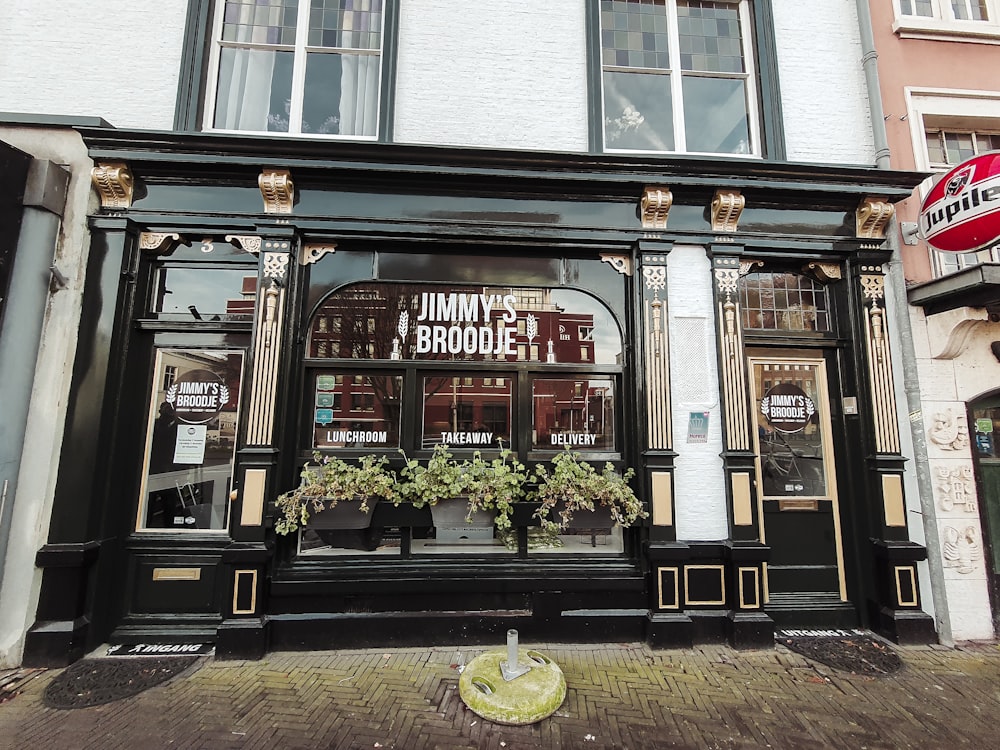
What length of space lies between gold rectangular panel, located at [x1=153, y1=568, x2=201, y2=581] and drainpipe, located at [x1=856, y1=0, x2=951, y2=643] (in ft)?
24.8

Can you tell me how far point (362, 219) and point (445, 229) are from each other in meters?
0.88

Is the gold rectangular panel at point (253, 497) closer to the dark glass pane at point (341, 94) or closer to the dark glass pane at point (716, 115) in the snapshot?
the dark glass pane at point (341, 94)

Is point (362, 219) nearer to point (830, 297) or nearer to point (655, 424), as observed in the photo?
point (655, 424)

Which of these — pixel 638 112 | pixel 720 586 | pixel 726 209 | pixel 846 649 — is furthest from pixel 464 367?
pixel 846 649

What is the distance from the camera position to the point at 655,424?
4.71 m

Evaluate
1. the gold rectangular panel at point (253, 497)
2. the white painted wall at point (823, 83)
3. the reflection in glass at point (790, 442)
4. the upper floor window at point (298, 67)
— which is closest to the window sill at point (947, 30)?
the white painted wall at point (823, 83)

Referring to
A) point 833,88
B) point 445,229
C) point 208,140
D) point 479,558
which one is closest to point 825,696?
point 479,558

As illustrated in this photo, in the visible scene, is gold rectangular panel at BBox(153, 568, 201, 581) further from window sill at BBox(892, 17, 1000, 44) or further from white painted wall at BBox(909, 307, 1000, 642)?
window sill at BBox(892, 17, 1000, 44)

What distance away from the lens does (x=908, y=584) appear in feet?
15.2

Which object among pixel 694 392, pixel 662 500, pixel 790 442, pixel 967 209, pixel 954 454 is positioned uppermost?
pixel 967 209

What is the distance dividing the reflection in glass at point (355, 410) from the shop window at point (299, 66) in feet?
9.22

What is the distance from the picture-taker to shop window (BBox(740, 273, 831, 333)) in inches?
207

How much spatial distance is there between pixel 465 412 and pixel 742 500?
118 inches

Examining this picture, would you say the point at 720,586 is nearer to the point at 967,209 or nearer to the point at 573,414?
the point at 573,414
